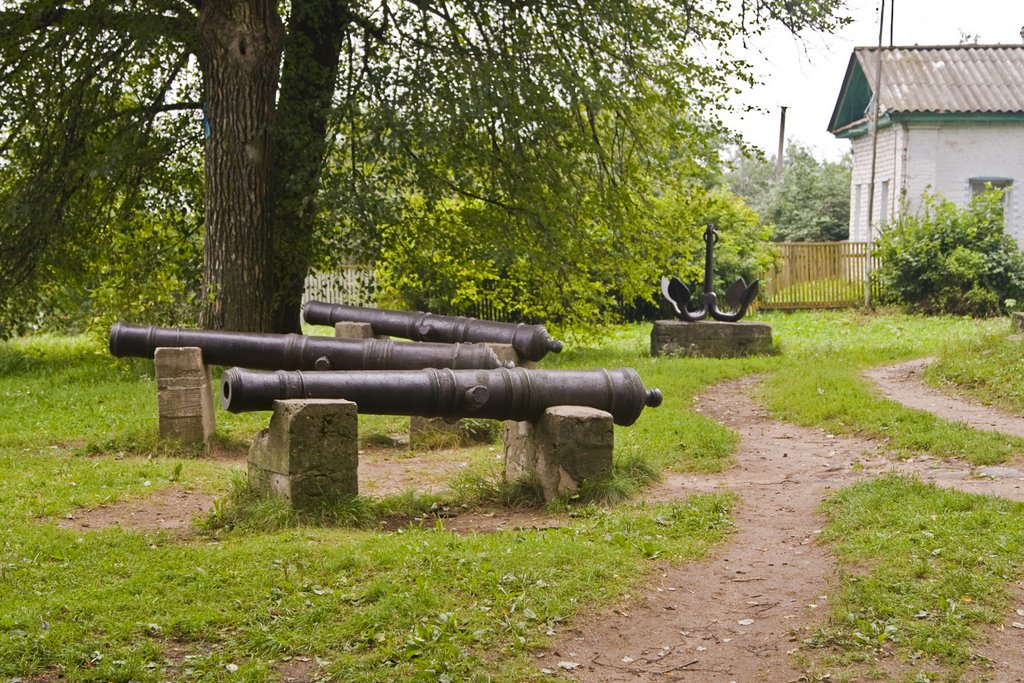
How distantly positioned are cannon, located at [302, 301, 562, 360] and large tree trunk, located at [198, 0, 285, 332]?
1.30 meters

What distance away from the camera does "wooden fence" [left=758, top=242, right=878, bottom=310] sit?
2720 cm

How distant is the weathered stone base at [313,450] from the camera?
7.51m

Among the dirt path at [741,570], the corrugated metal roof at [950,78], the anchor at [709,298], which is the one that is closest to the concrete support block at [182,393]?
the dirt path at [741,570]

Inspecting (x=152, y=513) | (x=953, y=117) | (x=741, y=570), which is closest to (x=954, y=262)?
(x=953, y=117)

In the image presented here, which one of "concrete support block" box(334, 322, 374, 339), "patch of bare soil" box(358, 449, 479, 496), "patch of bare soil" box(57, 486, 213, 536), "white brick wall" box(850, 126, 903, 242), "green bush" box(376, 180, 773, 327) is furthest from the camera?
"white brick wall" box(850, 126, 903, 242)

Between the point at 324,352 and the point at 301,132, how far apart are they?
5.48 m

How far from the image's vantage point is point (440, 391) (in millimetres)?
8086

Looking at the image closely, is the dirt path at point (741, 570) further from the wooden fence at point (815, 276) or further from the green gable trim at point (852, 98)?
the green gable trim at point (852, 98)

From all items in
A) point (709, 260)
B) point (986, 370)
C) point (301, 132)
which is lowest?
point (986, 370)

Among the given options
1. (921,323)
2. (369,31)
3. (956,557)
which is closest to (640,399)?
(956,557)

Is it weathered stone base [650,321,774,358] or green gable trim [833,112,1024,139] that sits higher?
green gable trim [833,112,1024,139]

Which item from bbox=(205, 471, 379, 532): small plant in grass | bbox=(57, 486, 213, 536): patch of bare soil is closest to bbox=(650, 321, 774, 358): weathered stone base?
bbox=(57, 486, 213, 536): patch of bare soil

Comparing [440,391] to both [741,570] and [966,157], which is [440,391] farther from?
[966,157]

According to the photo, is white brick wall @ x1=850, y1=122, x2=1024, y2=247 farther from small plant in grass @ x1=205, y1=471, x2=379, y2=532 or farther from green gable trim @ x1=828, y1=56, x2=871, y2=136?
small plant in grass @ x1=205, y1=471, x2=379, y2=532
